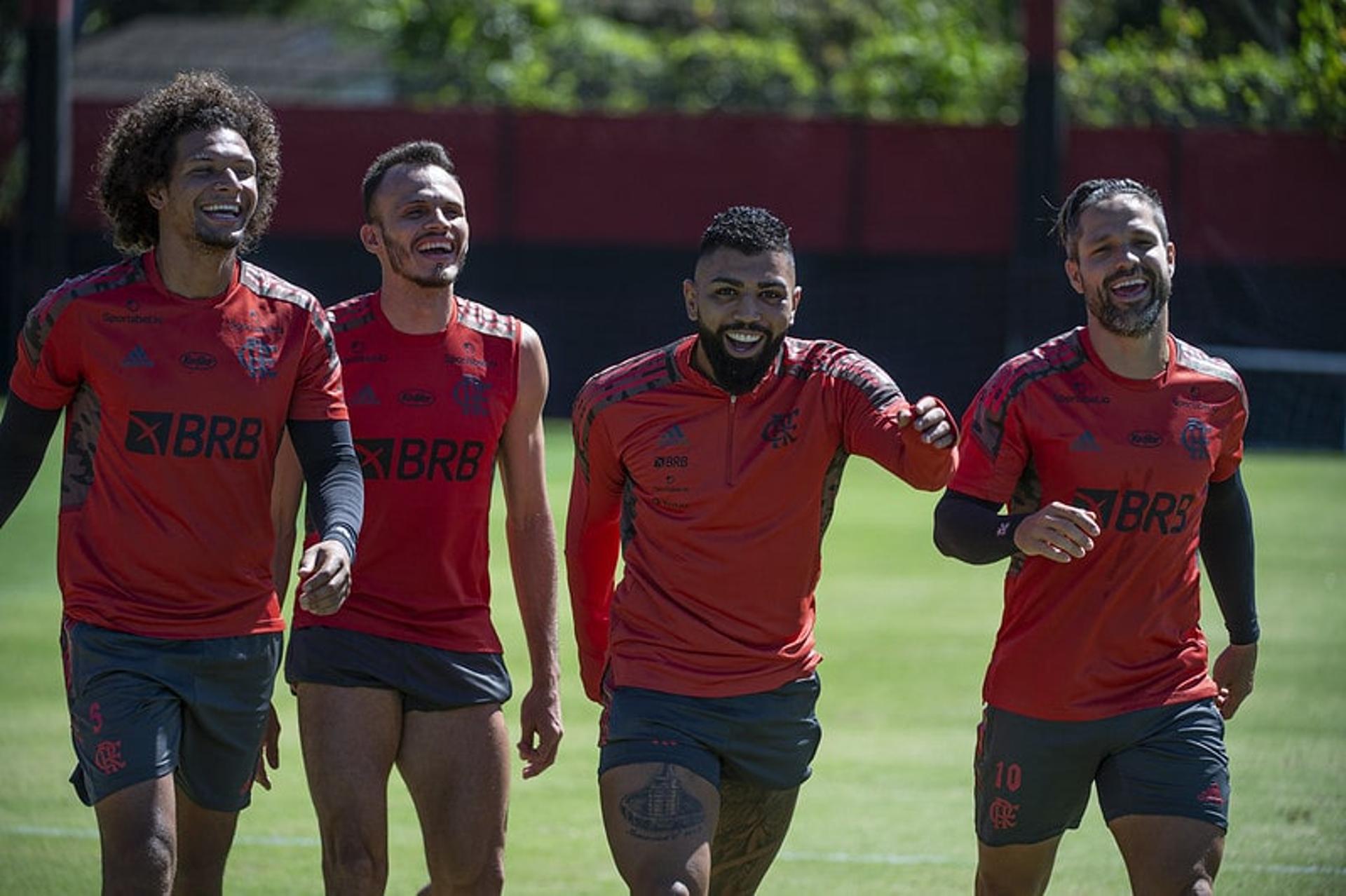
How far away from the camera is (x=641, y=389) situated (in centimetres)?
616

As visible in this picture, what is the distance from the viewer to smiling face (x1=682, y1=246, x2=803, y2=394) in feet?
19.6

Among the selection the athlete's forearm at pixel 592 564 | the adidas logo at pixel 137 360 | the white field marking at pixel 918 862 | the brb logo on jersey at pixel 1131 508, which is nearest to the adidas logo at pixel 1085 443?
the brb logo on jersey at pixel 1131 508

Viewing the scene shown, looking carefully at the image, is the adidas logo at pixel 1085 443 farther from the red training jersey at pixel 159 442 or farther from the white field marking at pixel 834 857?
the white field marking at pixel 834 857

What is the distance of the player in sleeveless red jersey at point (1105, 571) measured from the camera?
5.83 metres

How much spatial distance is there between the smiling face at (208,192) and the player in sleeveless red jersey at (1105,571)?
2097 mm

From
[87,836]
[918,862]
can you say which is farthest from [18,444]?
[918,862]

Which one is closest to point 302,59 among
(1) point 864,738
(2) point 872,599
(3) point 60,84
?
(3) point 60,84

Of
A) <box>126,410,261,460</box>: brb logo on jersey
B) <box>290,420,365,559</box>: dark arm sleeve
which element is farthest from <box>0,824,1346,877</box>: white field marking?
<box>126,410,261,460</box>: brb logo on jersey

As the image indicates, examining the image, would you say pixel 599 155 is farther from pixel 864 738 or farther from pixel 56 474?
pixel 864 738

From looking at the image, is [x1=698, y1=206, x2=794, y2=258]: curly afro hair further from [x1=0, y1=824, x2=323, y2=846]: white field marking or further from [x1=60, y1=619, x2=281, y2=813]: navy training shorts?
[x1=0, y1=824, x2=323, y2=846]: white field marking

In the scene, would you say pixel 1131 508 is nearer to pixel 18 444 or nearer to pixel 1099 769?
pixel 1099 769

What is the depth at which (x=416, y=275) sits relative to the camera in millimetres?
6379

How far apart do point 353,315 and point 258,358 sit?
0.74 m

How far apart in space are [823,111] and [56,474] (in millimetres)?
18898
